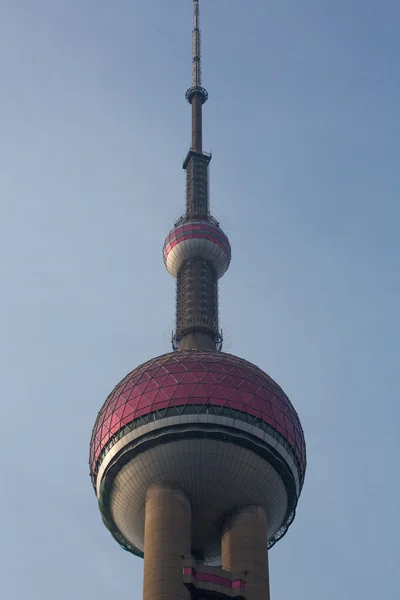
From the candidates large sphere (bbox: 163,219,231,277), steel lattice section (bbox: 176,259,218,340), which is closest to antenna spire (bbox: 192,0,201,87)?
large sphere (bbox: 163,219,231,277)

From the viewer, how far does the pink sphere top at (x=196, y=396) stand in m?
80.7

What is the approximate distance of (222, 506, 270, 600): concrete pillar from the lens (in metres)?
75.8

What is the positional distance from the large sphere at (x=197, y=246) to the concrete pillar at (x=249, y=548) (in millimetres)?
35106

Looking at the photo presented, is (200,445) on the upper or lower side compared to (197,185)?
lower

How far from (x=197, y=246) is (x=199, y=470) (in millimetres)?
34649

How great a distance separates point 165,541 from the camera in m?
74.9

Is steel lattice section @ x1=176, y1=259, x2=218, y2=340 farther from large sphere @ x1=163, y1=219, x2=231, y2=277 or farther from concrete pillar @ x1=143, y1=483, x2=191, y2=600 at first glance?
concrete pillar @ x1=143, y1=483, x2=191, y2=600

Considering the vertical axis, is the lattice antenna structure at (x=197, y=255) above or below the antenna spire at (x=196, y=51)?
below

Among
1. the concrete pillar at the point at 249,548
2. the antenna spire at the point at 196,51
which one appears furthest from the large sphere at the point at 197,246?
the concrete pillar at the point at 249,548

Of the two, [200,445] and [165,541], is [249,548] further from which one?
[200,445]

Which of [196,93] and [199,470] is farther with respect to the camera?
[196,93]

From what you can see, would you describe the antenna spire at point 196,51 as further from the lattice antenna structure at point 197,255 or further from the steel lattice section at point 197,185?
the steel lattice section at point 197,185

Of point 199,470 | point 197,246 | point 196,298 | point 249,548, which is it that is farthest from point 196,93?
point 249,548

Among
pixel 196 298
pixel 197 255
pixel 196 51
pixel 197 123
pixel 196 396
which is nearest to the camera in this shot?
pixel 196 396
